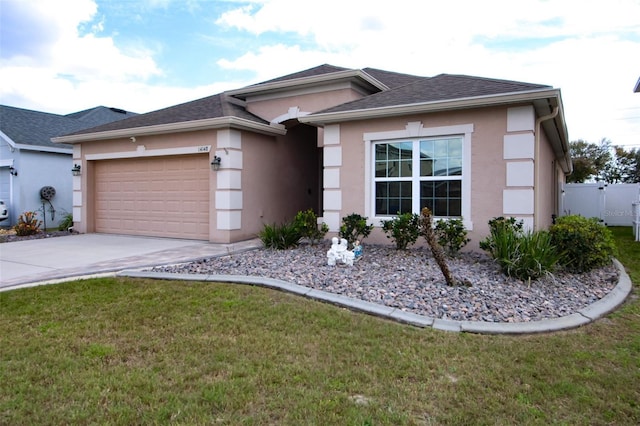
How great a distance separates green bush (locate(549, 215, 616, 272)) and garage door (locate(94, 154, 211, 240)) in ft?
26.3

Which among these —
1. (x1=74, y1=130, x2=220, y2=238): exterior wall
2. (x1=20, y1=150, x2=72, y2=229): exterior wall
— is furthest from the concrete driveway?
(x1=20, y1=150, x2=72, y2=229): exterior wall

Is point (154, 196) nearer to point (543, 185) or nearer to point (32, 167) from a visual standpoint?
point (32, 167)

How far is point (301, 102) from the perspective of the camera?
1166 cm

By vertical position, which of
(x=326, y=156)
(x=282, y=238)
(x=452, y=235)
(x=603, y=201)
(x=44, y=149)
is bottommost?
Answer: (x=282, y=238)

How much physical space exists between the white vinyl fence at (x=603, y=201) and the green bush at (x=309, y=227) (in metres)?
13.3

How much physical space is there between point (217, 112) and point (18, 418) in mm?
9053

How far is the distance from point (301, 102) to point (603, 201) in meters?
14.0

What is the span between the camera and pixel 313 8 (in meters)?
11.7

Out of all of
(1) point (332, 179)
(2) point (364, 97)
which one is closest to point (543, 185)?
(2) point (364, 97)

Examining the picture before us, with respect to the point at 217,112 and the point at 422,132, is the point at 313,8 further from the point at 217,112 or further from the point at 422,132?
the point at 422,132

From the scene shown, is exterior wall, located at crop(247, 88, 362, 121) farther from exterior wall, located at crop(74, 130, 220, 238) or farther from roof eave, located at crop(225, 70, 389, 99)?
exterior wall, located at crop(74, 130, 220, 238)

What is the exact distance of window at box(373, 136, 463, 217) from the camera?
27.6 ft

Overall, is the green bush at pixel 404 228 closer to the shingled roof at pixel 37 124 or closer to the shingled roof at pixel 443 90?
the shingled roof at pixel 443 90

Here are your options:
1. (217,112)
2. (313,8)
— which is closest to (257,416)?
(217,112)
